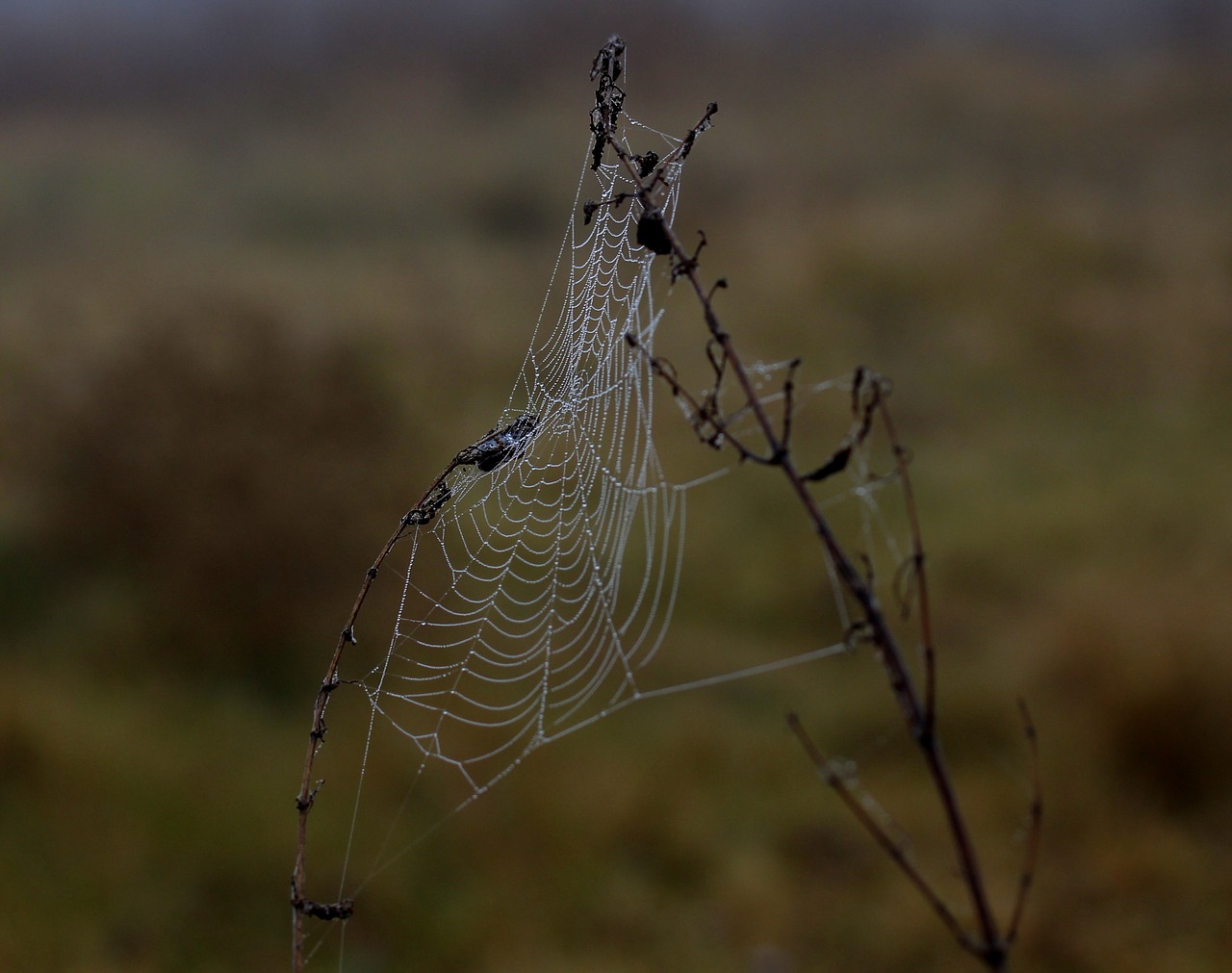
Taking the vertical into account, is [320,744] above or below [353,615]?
below

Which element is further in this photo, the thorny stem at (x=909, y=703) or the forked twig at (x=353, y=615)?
the forked twig at (x=353, y=615)

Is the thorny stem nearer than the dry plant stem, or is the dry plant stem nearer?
the thorny stem

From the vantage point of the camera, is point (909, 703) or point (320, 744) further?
point (320, 744)

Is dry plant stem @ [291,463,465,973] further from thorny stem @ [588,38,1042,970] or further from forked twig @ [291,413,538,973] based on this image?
thorny stem @ [588,38,1042,970]

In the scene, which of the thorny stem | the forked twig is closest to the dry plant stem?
the forked twig

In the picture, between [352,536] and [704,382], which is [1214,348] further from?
[352,536]

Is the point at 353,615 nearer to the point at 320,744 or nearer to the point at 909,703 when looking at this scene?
the point at 320,744

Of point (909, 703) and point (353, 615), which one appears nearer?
point (909, 703)

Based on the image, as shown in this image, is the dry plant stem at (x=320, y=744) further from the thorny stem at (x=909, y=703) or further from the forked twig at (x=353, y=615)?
the thorny stem at (x=909, y=703)

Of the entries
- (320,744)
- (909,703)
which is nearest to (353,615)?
(320,744)


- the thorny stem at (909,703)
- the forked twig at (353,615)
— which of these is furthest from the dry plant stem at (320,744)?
the thorny stem at (909,703)

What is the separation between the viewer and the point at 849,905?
6.31 meters

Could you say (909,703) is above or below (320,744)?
above

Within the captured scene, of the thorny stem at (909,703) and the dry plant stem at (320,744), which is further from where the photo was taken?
the dry plant stem at (320,744)
